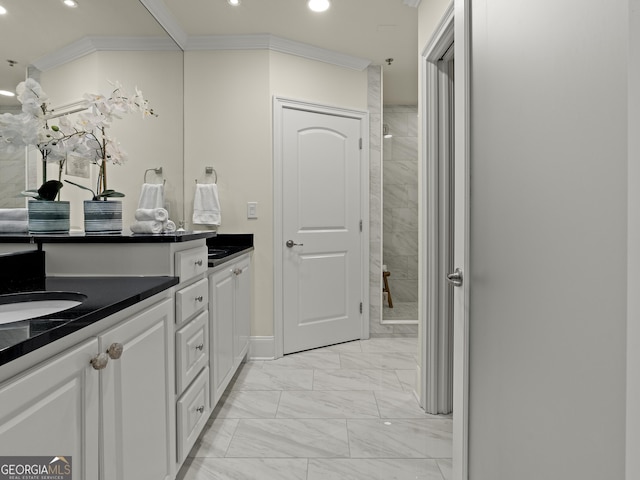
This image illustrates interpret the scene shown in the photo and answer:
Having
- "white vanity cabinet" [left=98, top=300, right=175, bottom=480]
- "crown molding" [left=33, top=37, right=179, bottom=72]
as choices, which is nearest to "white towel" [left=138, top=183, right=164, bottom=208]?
"crown molding" [left=33, top=37, right=179, bottom=72]

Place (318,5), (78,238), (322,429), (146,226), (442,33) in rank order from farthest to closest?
(318,5), (322,429), (442,33), (146,226), (78,238)

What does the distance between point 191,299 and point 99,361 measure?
29.7 inches

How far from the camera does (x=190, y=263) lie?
5.82 feet

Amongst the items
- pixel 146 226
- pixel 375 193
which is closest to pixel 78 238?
pixel 146 226

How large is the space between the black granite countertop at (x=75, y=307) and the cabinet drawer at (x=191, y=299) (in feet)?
0.36

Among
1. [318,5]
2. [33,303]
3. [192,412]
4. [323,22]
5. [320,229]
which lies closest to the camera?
[33,303]

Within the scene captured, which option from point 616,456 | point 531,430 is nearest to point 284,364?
point 531,430

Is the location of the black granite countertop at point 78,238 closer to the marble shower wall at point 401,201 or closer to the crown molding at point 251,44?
the crown molding at point 251,44

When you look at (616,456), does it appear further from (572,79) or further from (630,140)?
(572,79)

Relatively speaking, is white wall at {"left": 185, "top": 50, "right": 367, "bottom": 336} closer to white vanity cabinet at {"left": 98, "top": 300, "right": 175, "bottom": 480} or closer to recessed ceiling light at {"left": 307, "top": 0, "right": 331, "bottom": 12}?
recessed ceiling light at {"left": 307, "top": 0, "right": 331, "bottom": 12}

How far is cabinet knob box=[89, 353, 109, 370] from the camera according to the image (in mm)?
1003

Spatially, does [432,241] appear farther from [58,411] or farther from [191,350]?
[58,411]

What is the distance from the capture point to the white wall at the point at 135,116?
1.82m

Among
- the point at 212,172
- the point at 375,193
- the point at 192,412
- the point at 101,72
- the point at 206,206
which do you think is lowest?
the point at 192,412
